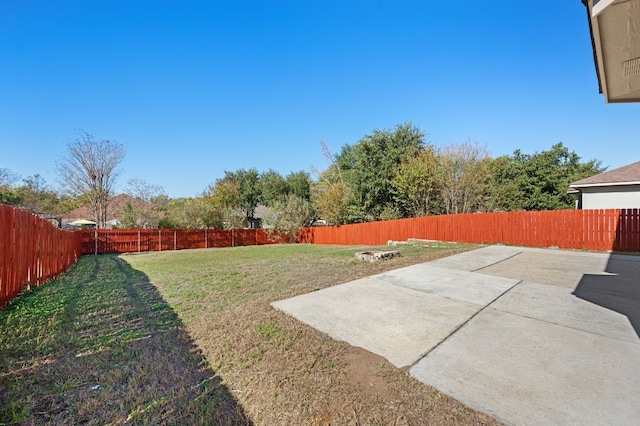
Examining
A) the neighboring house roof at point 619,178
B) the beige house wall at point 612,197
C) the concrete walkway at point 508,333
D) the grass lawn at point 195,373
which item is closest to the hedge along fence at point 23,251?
the grass lawn at point 195,373

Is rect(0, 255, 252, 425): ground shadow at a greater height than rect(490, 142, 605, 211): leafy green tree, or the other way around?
rect(490, 142, 605, 211): leafy green tree

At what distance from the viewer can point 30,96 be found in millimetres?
14484

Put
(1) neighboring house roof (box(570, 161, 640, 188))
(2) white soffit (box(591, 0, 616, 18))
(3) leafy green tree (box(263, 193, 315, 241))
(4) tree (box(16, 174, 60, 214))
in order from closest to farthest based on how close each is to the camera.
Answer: (2) white soffit (box(591, 0, 616, 18))
(1) neighboring house roof (box(570, 161, 640, 188))
(3) leafy green tree (box(263, 193, 315, 241))
(4) tree (box(16, 174, 60, 214))

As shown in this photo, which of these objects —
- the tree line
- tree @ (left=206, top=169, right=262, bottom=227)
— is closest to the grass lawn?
the tree line

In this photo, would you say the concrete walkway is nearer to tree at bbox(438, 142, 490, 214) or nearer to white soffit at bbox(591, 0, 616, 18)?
white soffit at bbox(591, 0, 616, 18)

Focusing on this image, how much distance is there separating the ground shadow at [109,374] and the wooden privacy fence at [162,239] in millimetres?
14802

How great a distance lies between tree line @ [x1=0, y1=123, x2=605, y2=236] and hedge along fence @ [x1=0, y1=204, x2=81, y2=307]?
1443 cm

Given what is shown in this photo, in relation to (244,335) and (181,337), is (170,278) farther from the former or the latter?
(244,335)

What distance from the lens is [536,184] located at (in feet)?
73.0

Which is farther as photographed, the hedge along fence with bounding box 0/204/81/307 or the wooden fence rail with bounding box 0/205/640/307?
the wooden fence rail with bounding box 0/205/640/307

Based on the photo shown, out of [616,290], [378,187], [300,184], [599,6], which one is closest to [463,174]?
[378,187]

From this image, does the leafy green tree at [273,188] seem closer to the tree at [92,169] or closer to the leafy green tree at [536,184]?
the tree at [92,169]

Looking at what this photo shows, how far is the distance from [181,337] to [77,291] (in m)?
3.90

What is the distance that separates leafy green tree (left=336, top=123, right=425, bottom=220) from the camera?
1902 cm
